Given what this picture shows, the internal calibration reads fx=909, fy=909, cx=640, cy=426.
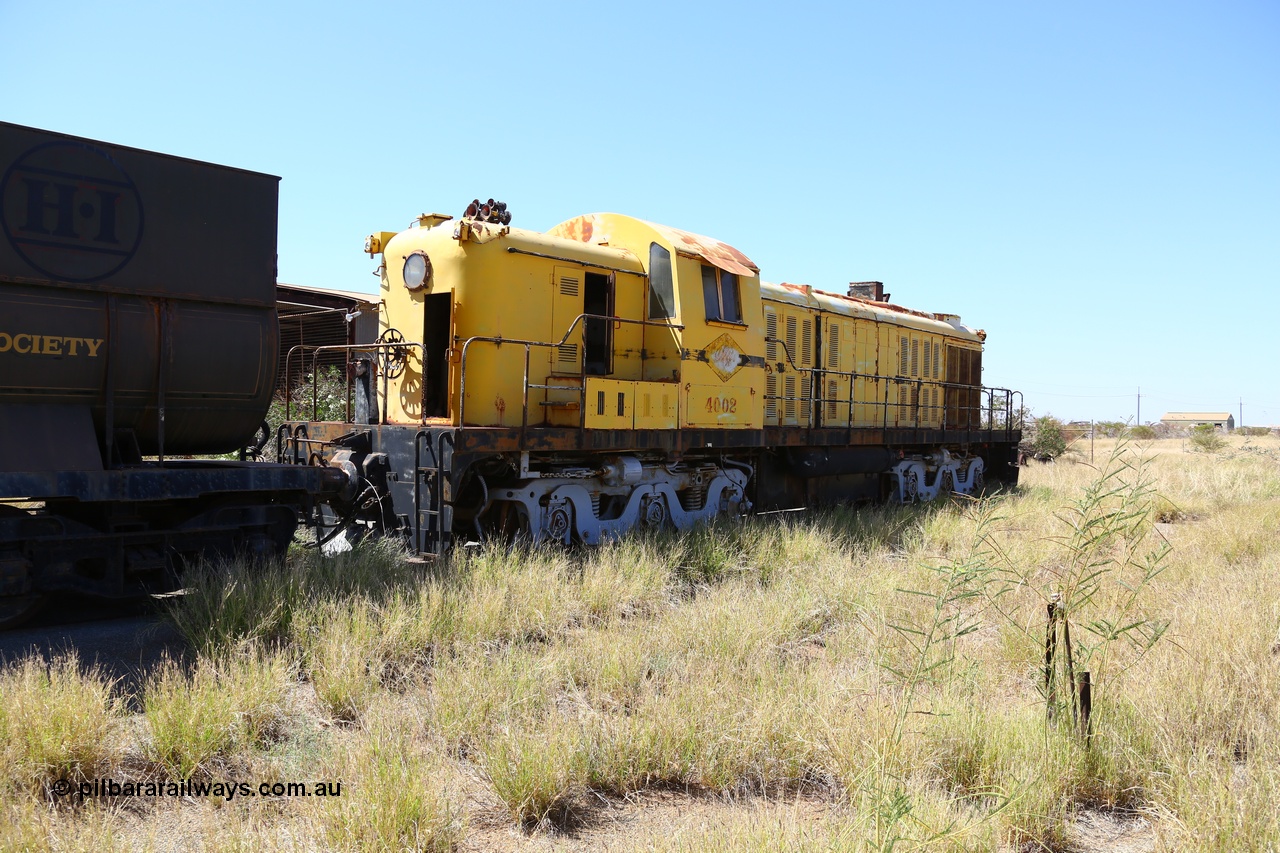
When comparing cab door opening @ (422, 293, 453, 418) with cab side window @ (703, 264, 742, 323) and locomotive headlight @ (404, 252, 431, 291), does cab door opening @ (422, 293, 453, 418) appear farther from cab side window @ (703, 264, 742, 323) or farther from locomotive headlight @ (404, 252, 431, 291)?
cab side window @ (703, 264, 742, 323)

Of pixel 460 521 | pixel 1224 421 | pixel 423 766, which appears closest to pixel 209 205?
pixel 460 521

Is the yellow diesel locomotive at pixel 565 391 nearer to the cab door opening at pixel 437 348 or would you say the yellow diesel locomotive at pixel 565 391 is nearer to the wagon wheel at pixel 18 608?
the cab door opening at pixel 437 348

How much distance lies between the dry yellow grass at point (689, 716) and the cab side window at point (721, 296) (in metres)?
4.27

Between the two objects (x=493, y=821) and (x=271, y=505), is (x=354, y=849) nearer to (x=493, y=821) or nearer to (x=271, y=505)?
(x=493, y=821)

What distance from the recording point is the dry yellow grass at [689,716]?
3.93 metres

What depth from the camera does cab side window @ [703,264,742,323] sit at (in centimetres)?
1142

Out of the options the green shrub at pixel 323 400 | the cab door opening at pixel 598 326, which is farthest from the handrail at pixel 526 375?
the green shrub at pixel 323 400

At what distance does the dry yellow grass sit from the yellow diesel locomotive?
55.4 inches

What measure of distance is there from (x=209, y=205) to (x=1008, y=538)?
1003 cm

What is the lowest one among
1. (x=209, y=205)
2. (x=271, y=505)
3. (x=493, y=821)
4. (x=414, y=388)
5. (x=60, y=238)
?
(x=493, y=821)

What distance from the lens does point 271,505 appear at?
8.18 meters

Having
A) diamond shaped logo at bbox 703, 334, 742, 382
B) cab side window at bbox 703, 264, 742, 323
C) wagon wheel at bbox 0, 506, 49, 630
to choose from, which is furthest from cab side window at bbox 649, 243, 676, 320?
wagon wheel at bbox 0, 506, 49, 630

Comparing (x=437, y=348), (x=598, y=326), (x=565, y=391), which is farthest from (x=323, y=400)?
(x=565, y=391)

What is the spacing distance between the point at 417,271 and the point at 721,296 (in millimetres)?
3868
